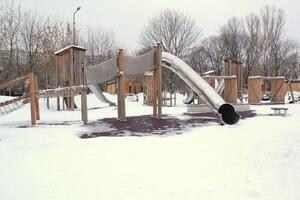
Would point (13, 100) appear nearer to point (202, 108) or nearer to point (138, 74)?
point (138, 74)

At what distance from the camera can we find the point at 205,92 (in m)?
14.6

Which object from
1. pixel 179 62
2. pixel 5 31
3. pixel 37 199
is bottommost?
pixel 37 199

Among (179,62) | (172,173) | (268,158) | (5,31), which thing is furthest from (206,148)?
(5,31)

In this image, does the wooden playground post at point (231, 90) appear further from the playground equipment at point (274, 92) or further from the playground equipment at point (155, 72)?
the playground equipment at point (155, 72)

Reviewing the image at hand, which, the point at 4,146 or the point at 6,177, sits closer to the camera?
the point at 6,177

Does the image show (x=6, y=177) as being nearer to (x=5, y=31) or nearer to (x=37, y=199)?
(x=37, y=199)

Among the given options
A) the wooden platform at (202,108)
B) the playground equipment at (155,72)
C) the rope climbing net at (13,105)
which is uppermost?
the playground equipment at (155,72)

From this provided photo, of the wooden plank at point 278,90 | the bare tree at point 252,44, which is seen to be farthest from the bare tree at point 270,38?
the wooden plank at point 278,90

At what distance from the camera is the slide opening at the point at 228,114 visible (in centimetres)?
1286

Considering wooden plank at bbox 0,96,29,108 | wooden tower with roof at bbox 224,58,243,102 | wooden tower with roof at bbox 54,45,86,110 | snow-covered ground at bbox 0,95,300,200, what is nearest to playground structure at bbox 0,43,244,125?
wooden plank at bbox 0,96,29,108

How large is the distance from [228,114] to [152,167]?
24.8ft

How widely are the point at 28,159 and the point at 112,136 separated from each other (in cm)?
311

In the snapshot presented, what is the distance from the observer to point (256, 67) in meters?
53.2

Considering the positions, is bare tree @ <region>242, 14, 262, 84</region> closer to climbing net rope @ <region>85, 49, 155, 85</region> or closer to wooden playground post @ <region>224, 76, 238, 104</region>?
wooden playground post @ <region>224, 76, 238, 104</region>
